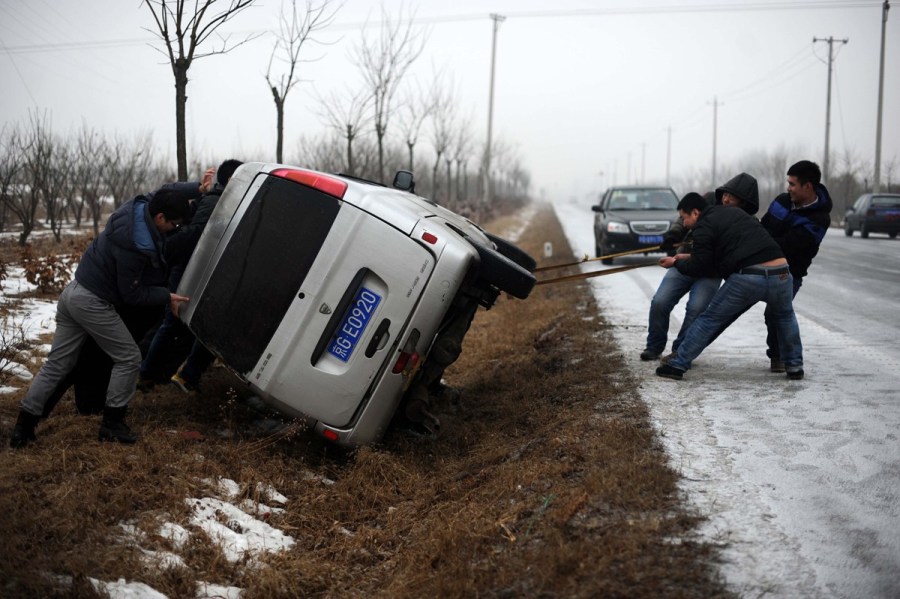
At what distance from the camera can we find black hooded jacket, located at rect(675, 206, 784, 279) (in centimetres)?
594

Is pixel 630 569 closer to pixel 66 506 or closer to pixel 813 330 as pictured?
pixel 66 506

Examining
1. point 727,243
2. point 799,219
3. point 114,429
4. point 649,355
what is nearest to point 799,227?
point 799,219

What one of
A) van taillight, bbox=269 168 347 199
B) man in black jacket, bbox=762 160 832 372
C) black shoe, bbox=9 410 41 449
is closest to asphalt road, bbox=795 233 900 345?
man in black jacket, bbox=762 160 832 372

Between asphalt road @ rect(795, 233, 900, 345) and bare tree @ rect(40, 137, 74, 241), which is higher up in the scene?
bare tree @ rect(40, 137, 74, 241)

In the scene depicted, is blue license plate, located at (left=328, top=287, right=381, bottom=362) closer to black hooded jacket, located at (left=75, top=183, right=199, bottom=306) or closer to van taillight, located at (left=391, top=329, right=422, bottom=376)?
van taillight, located at (left=391, top=329, right=422, bottom=376)

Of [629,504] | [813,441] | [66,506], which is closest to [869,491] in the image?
[813,441]

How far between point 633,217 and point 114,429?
39.8 feet

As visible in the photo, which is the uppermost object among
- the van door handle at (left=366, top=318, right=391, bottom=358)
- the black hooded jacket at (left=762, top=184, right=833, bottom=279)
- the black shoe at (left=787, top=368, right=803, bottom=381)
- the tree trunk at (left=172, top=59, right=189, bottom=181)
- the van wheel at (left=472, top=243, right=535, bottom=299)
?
the tree trunk at (left=172, top=59, right=189, bottom=181)

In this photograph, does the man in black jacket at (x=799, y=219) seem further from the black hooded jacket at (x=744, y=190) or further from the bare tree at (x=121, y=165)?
the bare tree at (x=121, y=165)

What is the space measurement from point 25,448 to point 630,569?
3.82 meters

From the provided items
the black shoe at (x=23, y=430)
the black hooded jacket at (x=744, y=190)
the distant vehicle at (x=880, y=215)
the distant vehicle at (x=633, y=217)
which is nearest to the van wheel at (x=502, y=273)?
the black hooded jacket at (x=744, y=190)

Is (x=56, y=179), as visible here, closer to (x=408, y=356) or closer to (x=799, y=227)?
(x=408, y=356)

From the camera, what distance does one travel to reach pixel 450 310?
17.4 ft

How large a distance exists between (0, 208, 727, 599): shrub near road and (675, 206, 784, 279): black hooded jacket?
3.86 feet
